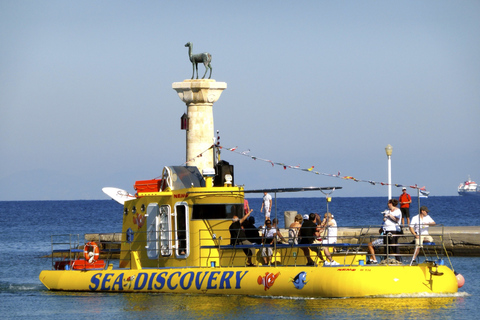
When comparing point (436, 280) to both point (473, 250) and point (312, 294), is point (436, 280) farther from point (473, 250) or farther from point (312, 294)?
point (473, 250)

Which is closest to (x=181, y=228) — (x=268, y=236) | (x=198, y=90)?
(x=268, y=236)

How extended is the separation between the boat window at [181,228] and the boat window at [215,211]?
11.1 inches

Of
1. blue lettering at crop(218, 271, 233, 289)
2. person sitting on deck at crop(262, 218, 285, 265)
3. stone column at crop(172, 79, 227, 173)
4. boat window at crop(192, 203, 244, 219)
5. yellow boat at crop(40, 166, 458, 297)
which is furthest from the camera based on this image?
stone column at crop(172, 79, 227, 173)

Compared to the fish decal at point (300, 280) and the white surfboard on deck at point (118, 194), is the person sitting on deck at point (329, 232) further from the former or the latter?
the white surfboard on deck at point (118, 194)

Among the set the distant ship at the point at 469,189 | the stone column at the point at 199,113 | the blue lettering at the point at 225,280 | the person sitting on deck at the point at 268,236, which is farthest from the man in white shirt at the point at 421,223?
the distant ship at the point at 469,189

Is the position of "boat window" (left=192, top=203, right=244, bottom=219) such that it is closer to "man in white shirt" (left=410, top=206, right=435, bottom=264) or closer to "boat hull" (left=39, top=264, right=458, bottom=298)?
"boat hull" (left=39, top=264, right=458, bottom=298)

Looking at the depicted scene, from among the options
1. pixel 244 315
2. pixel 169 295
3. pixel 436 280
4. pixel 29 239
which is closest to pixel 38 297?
pixel 169 295

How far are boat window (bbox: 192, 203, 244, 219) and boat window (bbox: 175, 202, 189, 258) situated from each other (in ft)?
0.93

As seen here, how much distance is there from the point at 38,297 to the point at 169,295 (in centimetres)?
427

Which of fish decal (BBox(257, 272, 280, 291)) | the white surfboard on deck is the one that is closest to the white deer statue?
the white surfboard on deck

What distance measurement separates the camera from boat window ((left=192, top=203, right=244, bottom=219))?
76.1 feet

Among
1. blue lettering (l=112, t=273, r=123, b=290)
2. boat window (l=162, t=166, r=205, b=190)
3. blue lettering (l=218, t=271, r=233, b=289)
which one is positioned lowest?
blue lettering (l=112, t=273, r=123, b=290)

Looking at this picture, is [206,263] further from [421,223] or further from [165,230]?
[421,223]

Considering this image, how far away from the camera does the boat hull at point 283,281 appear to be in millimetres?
20438
